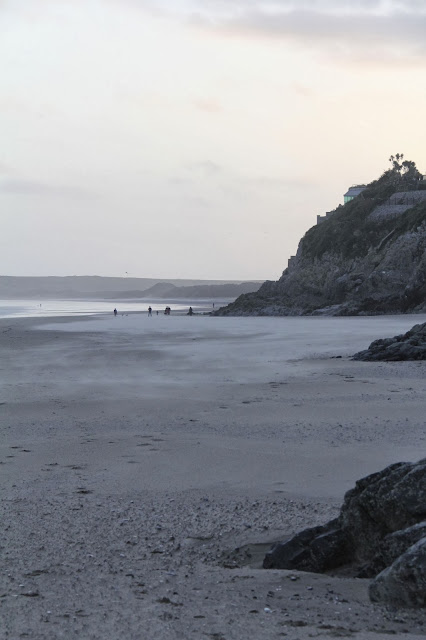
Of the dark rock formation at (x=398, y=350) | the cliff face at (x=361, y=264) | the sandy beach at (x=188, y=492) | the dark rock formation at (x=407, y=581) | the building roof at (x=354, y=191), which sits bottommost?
the sandy beach at (x=188, y=492)

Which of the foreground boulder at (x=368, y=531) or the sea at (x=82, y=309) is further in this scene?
the sea at (x=82, y=309)

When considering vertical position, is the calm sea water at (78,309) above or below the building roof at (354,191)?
below

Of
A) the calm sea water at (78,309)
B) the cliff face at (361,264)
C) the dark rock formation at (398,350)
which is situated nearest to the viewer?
the dark rock formation at (398,350)

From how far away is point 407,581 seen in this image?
4.43m

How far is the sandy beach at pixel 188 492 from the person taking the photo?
450 centimetres

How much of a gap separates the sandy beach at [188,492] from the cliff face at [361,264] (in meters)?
33.6

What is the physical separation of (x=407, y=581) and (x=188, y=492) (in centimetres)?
330

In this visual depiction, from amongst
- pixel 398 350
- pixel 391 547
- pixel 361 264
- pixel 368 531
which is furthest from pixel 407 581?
pixel 361 264

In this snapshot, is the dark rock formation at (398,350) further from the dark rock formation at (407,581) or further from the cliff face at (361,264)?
the cliff face at (361,264)

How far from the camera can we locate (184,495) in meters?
7.32

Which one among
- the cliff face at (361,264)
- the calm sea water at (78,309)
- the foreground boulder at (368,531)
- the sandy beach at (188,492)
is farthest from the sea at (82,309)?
the foreground boulder at (368,531)

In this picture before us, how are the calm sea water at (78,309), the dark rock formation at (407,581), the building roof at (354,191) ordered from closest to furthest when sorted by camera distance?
the dark rock formation at (407,581), the calm sea water at (78,309), the building roof at (354,191)

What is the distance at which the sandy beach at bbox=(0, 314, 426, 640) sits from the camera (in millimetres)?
4504

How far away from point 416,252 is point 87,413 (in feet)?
148
